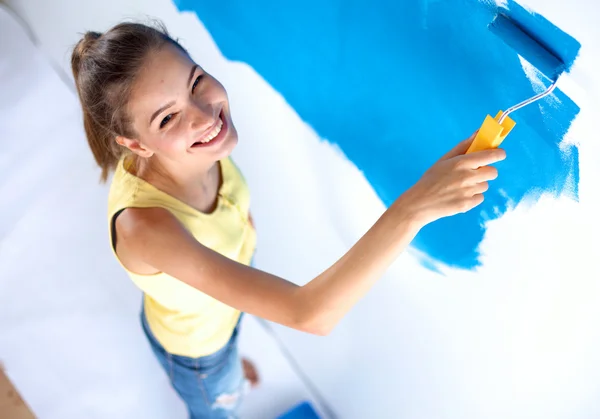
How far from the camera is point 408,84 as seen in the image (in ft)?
2.74

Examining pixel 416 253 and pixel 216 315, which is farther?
pixel 216 315

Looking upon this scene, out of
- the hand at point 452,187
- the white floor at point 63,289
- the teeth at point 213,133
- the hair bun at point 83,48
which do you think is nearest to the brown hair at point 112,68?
the hair bun at point 83,48

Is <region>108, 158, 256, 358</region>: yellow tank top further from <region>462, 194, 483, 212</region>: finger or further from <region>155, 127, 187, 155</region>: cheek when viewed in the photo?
<region>462, 194, 483, 212</region>: finger

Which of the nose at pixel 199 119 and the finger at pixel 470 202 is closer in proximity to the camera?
the finger at pixel 470 202

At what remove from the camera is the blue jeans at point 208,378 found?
1168 mm

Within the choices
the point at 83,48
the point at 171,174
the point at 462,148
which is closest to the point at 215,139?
the point at 171,174

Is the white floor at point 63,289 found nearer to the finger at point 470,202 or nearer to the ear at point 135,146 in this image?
the ear at point 135,146

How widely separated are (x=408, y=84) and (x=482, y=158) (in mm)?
233

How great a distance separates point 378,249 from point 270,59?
0.49 metres

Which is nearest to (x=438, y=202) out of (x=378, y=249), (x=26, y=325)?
(x=378, y=249)

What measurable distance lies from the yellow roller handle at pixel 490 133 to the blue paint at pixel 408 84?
0.07 metres

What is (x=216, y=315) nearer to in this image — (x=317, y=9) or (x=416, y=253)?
(x=416, y=253)

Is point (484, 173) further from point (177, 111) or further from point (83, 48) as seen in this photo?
point (83, 48)

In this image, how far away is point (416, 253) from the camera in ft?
3.20
